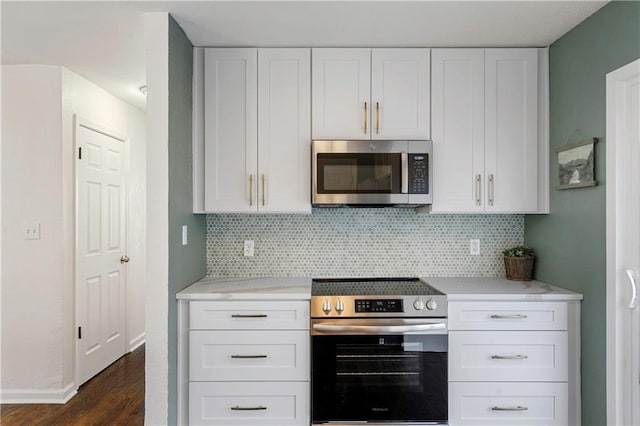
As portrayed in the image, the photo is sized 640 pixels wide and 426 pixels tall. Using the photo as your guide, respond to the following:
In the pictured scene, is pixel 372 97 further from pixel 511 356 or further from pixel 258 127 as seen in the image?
pixel 511 356

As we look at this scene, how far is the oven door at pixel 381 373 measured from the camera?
2.20m

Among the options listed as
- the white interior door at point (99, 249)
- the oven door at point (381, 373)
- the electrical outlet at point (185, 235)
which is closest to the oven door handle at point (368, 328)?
the oven door at point (381, 373)

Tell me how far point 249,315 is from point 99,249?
5.96ft

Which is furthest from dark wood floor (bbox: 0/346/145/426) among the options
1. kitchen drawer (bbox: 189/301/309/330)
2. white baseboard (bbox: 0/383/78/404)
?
kitchen drawer (bbox: 189/301/309/330)

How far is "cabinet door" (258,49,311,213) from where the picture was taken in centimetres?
251

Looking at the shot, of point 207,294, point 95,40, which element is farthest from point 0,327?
point 95,40

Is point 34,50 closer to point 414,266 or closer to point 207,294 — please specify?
point 207,294

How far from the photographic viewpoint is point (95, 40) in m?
2.41

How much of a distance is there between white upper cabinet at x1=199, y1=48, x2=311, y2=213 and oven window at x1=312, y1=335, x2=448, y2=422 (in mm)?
882

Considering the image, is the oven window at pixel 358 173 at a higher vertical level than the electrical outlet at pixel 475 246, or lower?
higher

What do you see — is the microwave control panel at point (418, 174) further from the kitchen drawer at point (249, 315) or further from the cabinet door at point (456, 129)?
the kitchen drawer at point (249, 315)

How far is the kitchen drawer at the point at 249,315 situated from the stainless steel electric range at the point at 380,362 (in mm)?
95

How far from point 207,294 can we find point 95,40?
1624 millimetres

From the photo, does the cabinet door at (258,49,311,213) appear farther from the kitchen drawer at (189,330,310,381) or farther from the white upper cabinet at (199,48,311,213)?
the kitchen drawer at (189,330,310,381)
